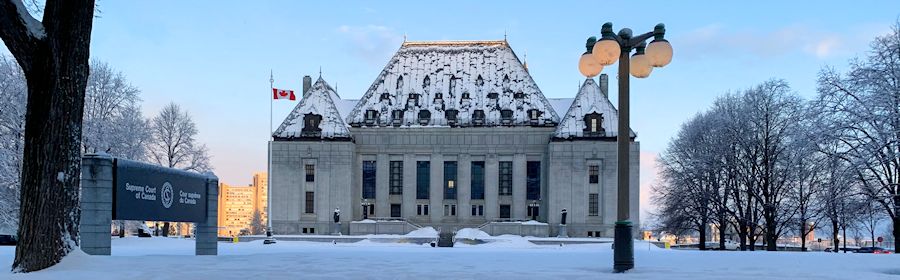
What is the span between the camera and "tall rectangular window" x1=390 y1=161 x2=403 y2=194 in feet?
263

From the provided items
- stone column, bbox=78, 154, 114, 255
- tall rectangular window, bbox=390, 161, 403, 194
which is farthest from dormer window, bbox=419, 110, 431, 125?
stone column, bbox=78, 154, 114, 255

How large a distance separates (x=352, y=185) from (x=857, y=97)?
56081 millimetres

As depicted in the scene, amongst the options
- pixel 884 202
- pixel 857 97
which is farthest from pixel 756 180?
pixel 857 97

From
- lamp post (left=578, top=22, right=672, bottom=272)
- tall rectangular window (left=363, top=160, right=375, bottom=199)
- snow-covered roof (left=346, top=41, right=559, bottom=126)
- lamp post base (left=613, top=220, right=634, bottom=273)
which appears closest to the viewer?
lamp post base (left=613, top=220, right=634, bottom=273)

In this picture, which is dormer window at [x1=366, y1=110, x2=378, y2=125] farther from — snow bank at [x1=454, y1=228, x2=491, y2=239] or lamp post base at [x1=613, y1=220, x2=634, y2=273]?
lamp post base at [x1=613, y1=220, x2=634, y2=273]

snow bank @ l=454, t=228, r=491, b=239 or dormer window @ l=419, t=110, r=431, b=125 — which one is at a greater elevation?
dormer window @ l=419, t=110, r=431, b=125

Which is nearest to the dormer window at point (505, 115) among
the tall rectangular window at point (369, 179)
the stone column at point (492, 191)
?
the stone column at point (492, 191)

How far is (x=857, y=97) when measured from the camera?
92.7 feet

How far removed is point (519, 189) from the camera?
259 feet

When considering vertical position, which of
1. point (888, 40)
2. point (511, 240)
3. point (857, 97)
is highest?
point (888, 40)

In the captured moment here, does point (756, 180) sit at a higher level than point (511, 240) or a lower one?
higher

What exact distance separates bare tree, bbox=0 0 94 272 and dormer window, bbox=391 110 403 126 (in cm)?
6685

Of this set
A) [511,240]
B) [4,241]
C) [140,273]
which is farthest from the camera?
[511,240]

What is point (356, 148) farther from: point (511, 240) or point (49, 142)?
point (49, 142)
